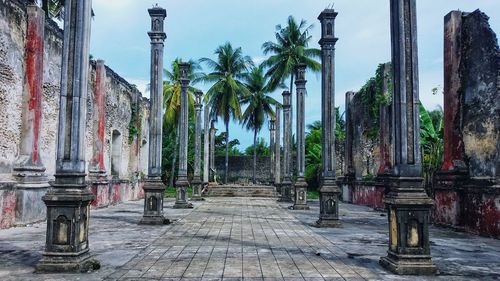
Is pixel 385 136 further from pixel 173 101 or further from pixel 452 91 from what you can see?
pixel 173 101

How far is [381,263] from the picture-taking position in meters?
6.37

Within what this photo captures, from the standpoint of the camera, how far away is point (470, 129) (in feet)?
36.5

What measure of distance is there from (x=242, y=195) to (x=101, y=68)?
1364cm

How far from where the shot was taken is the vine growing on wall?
23297mm

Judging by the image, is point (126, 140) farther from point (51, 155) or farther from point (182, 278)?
point (182, 278)

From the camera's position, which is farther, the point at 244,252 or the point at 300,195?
the point at 300,195

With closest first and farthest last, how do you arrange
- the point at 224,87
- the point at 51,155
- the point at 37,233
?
the point at 37,233, the point at 51,155, the point at 224,87

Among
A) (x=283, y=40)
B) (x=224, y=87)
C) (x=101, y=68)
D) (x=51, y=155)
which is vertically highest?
(x=283, y=40)

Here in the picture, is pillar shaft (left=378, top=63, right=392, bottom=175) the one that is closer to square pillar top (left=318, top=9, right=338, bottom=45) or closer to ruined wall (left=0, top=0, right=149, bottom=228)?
square pillar top (left=318, top=9, right=338, bottom=45)

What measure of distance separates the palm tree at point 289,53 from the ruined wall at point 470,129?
65.5 feet

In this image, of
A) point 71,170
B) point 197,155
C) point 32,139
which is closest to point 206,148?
point 197,155

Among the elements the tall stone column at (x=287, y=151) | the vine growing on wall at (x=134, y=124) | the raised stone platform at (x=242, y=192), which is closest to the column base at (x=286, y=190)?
the tall stone column at (x=287, y=151)

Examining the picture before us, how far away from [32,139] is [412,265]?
9603 millimetres

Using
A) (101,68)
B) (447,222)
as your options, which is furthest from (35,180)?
(447,222)
